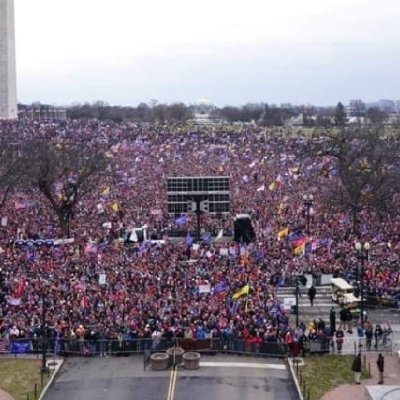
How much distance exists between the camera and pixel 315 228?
46281 millimetres

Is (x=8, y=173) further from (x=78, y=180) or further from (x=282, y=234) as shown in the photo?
(x=282, y=234)

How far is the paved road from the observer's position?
2470 cm

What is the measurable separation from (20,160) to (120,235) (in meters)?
14.0

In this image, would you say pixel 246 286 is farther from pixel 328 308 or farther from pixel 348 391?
pixel 348 391

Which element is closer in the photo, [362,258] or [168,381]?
[168,381]

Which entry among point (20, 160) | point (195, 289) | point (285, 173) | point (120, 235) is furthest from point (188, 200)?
point (285, 173)

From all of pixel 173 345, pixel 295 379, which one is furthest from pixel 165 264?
pixel 295 379

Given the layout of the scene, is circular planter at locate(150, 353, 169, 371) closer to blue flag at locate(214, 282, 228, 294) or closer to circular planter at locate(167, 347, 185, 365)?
circular planter at locate(167, 347, 185, 365)

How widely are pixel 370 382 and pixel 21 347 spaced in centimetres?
1210

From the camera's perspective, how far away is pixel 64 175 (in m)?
54.0

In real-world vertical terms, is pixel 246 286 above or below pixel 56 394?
above

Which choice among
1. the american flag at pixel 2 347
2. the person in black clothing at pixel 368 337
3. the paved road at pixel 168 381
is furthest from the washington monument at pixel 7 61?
the person in black clothing at pixel 368 337

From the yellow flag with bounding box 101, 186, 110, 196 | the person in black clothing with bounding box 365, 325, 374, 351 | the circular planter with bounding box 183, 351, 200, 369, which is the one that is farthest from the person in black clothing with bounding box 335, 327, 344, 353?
the yellow flag with bounding box 101, 186, 110, 196

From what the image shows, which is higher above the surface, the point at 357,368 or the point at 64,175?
the point at 64,175
